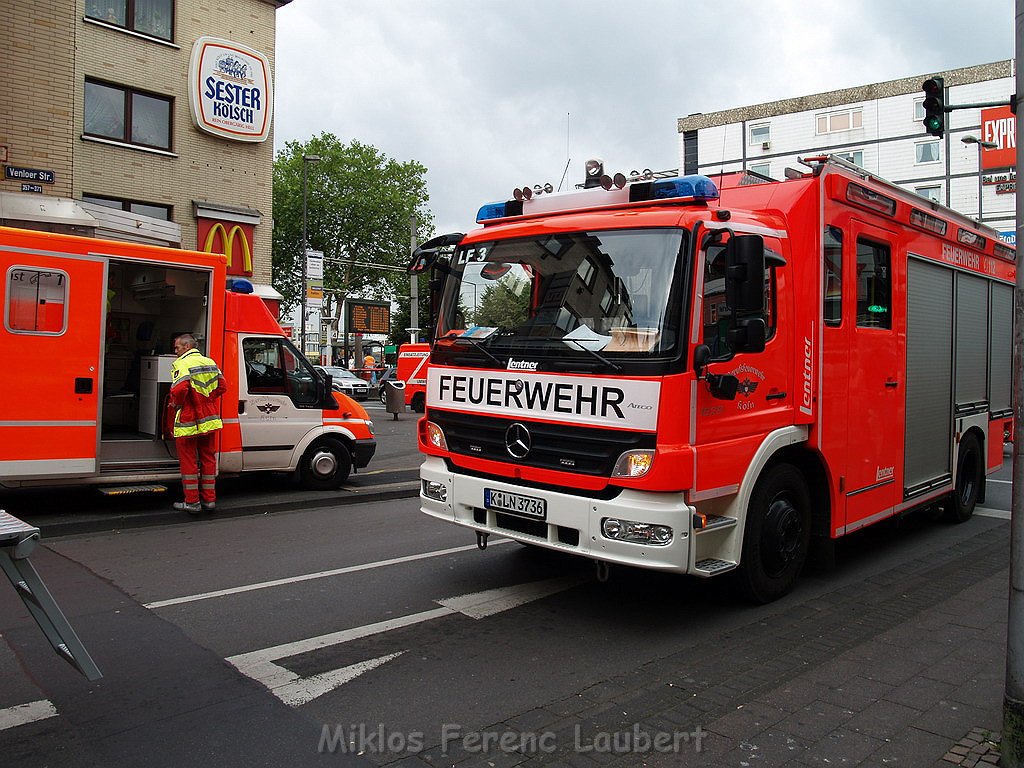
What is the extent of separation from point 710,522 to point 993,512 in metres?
6.23

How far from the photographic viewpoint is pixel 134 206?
61.2 feet

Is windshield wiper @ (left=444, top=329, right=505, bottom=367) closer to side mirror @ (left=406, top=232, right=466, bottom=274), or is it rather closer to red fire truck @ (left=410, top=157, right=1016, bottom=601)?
red fire truck @ (left=410, top=157, right=1016, bottom=601)

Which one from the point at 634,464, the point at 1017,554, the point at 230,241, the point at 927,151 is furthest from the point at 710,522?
the point at 927,151

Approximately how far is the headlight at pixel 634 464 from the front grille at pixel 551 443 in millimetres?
29

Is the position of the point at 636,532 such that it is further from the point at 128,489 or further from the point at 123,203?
the point at 123,203

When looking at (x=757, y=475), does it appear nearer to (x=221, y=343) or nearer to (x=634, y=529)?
(x=634, y=529)

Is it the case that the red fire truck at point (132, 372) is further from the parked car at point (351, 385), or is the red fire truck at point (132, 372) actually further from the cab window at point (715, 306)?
the parked car at point (351, 385)

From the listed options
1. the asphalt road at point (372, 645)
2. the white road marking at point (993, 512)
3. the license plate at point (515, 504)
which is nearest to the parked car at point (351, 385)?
the asphalt road at point (372, 645)

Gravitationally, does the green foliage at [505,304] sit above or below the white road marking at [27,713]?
above

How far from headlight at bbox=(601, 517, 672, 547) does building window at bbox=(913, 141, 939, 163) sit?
A: 4854 cm

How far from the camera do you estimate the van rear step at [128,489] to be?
8.80 meters

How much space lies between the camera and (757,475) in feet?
17.2

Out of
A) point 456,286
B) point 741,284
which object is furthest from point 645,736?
point 456,286

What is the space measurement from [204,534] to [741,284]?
5787 mm
